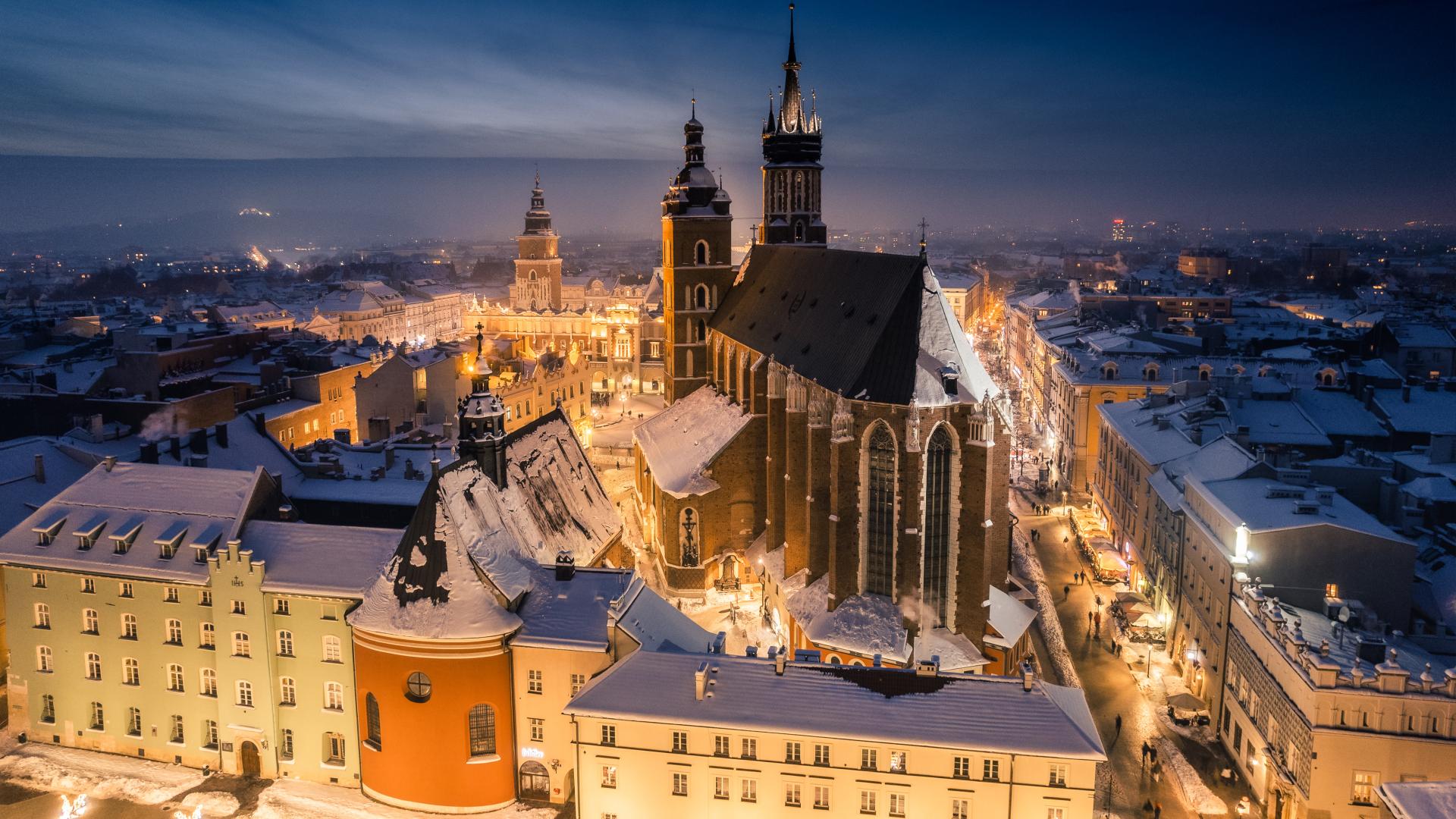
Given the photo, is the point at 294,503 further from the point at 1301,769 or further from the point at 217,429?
the point at 1301,769

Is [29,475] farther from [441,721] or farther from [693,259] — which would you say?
[693,259]

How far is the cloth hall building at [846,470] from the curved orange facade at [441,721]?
1222 centimetres

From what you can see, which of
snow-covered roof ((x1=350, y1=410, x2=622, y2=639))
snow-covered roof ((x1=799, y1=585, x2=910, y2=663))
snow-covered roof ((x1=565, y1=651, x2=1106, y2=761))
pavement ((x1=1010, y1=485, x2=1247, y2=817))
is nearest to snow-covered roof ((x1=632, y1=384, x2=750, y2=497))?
snow-covered roof ((x1=350, y1=410, x2=622, y2=639))

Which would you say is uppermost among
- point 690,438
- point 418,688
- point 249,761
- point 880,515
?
point 880,515

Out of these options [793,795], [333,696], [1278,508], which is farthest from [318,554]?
[1278,508]

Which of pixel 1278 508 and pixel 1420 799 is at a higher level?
pixel 1278 508

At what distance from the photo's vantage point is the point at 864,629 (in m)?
41.5

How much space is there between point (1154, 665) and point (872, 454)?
19.3 metres

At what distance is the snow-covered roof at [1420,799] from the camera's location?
23938 millimetres

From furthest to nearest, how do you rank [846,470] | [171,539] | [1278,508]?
[1278,508] → [846,470] → [171,539]

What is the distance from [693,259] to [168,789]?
4665 centimetres

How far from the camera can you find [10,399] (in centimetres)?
6862

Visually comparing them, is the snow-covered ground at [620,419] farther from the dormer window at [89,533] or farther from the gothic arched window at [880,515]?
the dormer window at [89,533]

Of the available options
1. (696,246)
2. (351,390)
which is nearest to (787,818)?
(696,246)
